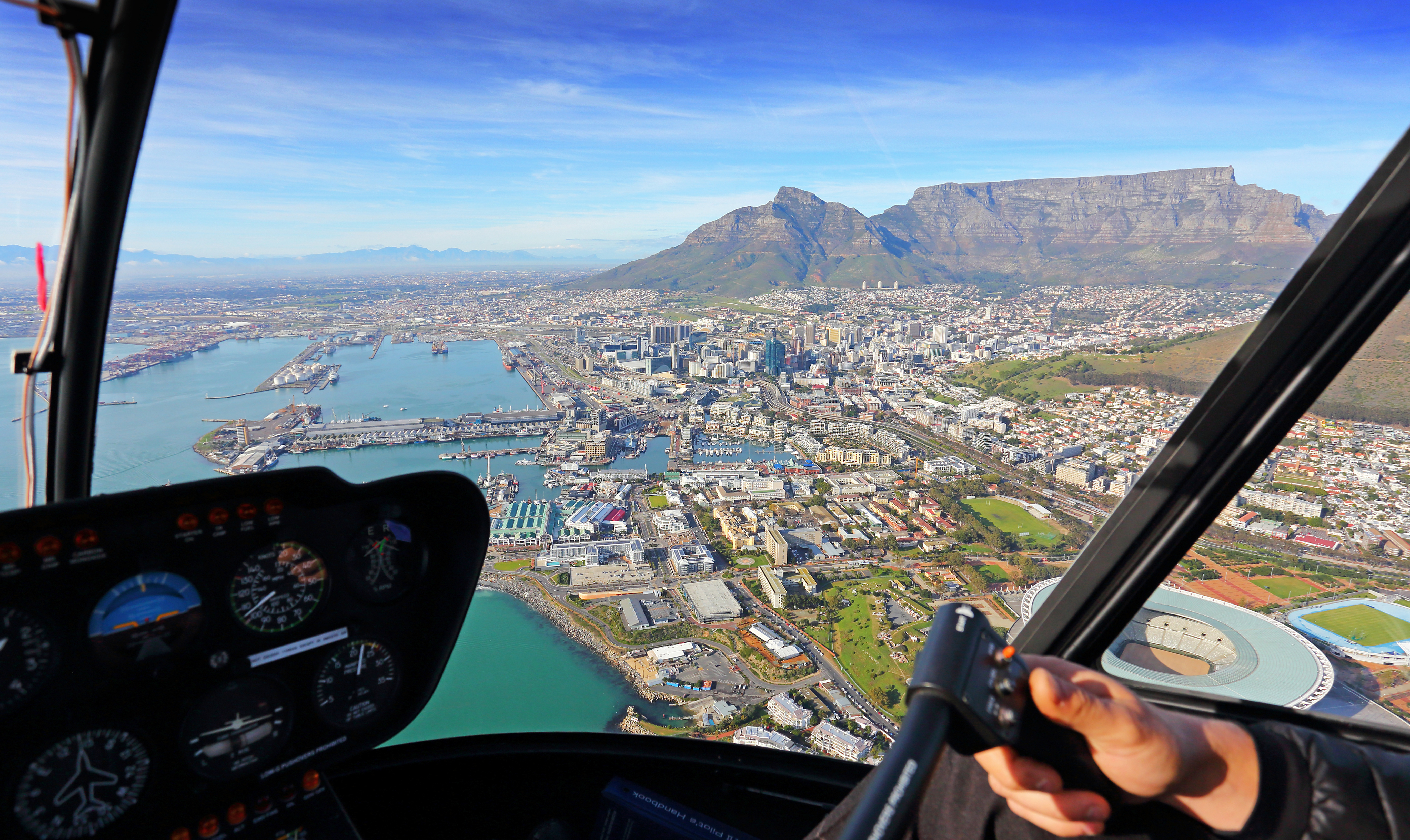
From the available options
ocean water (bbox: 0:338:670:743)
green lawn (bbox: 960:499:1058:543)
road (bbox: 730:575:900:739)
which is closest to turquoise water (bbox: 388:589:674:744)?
ocean water (bbox: 0:338:670:743)

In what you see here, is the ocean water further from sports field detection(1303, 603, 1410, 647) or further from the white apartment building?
sports field detection(1303, 603, 1410, 647)

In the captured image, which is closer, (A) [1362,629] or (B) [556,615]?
(A) [1362,629]

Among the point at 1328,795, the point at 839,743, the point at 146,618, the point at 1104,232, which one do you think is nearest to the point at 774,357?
the point at 1104,232

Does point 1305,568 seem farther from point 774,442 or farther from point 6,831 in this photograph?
point 774,442

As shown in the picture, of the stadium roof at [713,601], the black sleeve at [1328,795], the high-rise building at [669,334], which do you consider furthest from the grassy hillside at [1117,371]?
the high-rise building at [669,334]

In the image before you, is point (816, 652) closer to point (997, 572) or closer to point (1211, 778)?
point (997, 572)

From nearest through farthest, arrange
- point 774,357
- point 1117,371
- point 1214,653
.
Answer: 1. point 1214,653
2. point 1117,371
3. point 774,357

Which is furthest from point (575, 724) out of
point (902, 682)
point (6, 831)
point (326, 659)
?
point (902, 682)

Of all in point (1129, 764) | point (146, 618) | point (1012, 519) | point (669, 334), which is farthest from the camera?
point (669, 334)

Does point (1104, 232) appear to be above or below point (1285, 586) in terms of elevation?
above
